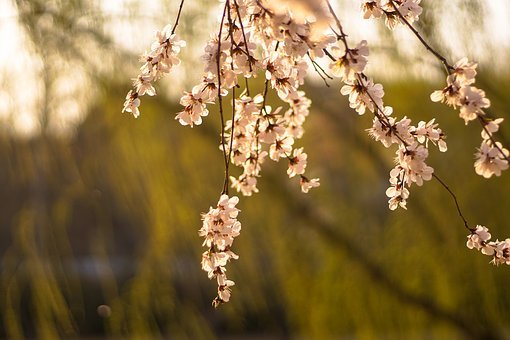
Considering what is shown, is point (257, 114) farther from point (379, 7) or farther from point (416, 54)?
point (416, 54)

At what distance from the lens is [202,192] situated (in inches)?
143

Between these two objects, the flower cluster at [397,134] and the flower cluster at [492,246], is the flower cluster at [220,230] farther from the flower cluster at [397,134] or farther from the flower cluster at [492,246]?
the flower cluster at [492,246]

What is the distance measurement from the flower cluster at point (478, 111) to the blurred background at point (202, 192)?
6.74ft

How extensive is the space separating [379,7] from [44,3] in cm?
211

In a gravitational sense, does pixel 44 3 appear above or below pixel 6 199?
below

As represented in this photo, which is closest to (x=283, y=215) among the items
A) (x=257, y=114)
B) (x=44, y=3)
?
(x=44, y=3)

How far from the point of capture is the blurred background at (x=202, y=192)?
302cm

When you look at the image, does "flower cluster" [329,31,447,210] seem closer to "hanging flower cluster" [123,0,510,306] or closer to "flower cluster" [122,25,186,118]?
"hanging flower cluster" [123,0,510,306]

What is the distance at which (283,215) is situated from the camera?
13.1 ft

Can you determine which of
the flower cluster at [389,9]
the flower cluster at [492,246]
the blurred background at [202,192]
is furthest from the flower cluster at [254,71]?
the blurred background at [202,192]

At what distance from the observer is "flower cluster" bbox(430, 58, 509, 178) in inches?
35.8

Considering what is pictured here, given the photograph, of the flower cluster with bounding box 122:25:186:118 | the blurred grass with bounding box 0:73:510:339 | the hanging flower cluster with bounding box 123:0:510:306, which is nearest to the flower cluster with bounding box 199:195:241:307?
the hanging flower cluster with bounding box 123:0:510:306

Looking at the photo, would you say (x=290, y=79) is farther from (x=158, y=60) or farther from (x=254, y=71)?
(x=158, y=60)

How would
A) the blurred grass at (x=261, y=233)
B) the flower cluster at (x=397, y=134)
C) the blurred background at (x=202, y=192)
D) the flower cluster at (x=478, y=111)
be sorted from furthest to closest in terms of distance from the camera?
the blurred grass at (x=261, y=233) < the blurred background at (x=202, y=192) < the flower cluster at (x=397, y=134) < the flower cluster at (x=478, y=111)
